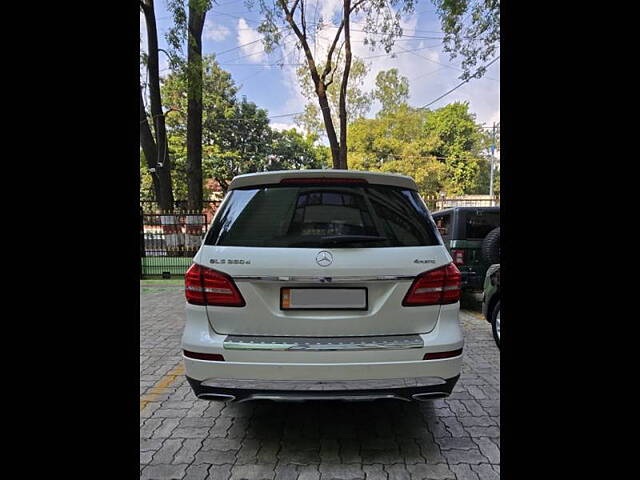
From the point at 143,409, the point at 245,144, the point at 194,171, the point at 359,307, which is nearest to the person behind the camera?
the point at 359,307

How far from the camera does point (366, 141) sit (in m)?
32.6

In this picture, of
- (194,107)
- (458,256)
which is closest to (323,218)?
(458,256)

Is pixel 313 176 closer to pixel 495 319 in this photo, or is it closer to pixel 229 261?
pixel 229 261

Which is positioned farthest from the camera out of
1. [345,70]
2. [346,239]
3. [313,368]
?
[345,70]

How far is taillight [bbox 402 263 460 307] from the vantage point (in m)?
2.15

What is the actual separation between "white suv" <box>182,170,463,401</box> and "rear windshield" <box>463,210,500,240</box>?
13.3 ft

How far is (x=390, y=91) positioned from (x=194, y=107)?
22.1m

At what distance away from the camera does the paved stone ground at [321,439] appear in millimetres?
2172

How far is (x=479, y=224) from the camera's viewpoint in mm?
5938

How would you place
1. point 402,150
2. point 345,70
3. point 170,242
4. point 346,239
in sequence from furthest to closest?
point 402,150 < point 345,70 < point 170,242 < point 346,239
